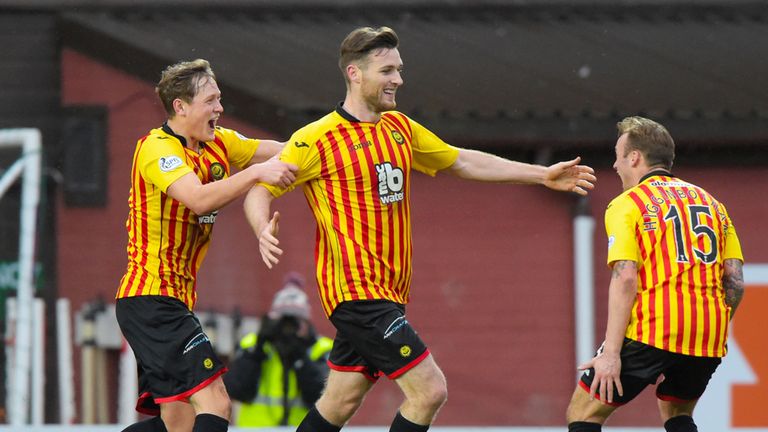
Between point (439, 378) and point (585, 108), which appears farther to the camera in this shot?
point (585, 108)

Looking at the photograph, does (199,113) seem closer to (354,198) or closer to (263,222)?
(263,222)

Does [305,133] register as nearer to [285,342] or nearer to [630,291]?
[630,291]

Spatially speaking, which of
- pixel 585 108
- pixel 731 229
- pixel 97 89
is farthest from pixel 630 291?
pixel 97 89

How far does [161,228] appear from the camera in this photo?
5352 mm

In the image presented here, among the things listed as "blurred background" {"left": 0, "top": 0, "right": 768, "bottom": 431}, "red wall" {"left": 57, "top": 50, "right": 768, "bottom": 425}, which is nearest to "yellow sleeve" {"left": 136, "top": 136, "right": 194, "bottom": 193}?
"blurred background" {"left": 0, "top": 0, "right": 768, "bottom": 431}

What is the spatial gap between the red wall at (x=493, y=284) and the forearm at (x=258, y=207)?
439cm

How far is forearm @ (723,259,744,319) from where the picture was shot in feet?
17.7

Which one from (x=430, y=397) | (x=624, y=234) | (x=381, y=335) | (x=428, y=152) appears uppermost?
(x=428, y=152)

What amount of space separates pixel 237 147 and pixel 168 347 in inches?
37.9

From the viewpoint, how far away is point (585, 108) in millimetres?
9570

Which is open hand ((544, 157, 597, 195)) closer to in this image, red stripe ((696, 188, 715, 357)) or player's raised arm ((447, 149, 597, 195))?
player's raised arm ((447, 149, 597, 195))

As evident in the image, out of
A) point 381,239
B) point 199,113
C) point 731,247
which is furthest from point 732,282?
point 199,113

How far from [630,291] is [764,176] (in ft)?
16.3

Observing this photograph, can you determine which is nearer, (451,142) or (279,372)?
(279,372)
